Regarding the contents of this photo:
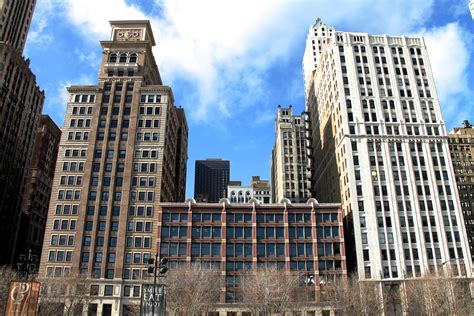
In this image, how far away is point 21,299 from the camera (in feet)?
100

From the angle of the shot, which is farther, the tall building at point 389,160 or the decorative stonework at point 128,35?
the decorative stonework at point 128,35

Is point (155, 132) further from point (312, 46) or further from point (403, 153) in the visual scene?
point (312, 46)

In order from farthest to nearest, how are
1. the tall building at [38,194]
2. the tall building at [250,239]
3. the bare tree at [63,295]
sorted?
the tall building at [38,194] → the tall building at [250,239] → the bare tree at [63,295]

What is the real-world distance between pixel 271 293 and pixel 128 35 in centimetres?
7535

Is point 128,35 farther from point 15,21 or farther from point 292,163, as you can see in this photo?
point 292,163

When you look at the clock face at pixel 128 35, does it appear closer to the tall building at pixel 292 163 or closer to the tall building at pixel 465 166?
the tall building at pixel 292 163

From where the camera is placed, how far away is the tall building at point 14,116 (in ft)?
362

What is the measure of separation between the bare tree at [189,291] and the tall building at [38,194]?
211 feet

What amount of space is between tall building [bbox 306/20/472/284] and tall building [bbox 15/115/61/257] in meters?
82.2

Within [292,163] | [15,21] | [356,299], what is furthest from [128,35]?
[356,299]

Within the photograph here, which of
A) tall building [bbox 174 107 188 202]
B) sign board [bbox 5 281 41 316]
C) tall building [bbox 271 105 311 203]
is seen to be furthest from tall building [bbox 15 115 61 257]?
sign board [bbox 5 281 41 316]

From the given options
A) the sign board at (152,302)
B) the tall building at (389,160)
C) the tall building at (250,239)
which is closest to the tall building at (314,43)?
the tall building at (389,160)

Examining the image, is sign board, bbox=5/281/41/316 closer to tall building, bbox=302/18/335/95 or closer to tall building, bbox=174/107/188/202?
tall building, bbox=174/107/188/202

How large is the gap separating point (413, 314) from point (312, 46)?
11992cm
